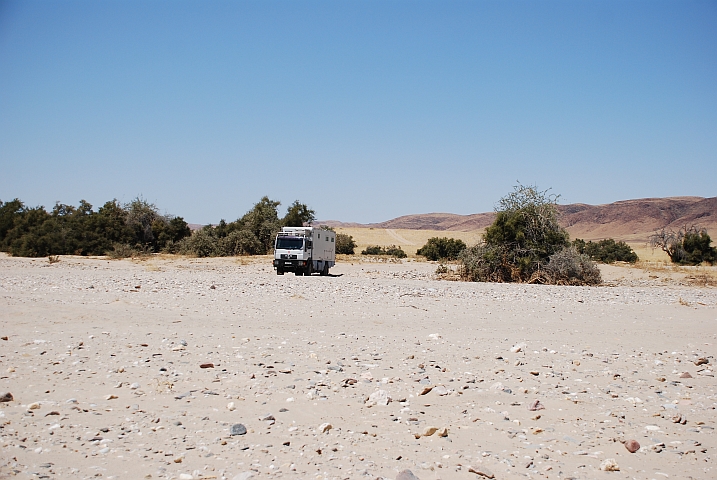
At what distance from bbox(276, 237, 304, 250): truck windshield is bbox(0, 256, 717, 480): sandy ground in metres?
17.8

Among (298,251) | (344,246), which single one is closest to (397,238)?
(344,246)

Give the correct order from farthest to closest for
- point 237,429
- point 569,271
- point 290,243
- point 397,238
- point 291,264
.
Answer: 1. point 397,238
2. point 290,243
3. point 291,264
4. point 569,271
5. point 237,429

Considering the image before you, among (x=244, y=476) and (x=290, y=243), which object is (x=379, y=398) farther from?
(x=290, y=243)

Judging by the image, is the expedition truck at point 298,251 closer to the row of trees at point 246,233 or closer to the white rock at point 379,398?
the row of trees at point 246,233

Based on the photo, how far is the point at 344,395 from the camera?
7.18 meters

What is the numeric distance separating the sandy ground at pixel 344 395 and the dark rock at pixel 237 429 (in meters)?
0.05

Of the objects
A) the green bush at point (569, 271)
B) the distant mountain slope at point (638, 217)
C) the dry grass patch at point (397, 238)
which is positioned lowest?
the green bush at point (569, 271)

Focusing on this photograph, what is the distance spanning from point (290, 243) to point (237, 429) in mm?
25848

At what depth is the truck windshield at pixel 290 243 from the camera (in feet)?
103

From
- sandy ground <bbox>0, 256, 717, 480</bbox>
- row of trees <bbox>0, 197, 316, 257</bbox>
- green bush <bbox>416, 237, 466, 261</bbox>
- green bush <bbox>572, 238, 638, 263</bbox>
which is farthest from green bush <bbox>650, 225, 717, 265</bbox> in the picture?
sandy ground <bbox>0, 256, 717, 480</bbox>

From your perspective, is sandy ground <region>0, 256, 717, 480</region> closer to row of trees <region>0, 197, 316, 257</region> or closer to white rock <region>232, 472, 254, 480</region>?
white rock <region>232, 472, 254, 480</region>

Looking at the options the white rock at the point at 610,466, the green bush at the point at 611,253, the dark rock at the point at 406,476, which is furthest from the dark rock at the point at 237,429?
the green bush at the point at 611,253

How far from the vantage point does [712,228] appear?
379ft

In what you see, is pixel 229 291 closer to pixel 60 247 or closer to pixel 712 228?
pixel 60 247
